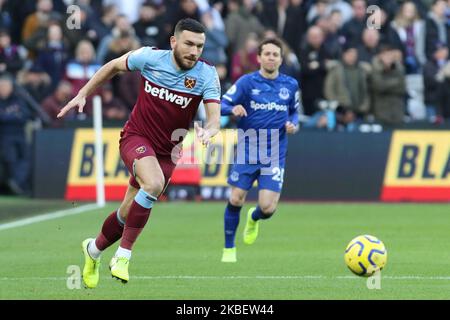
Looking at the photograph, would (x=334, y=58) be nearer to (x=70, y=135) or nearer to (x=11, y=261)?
(x=70, y=135)

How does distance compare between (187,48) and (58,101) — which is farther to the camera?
(58,101)

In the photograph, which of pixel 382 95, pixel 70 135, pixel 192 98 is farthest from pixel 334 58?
pixel 192 98

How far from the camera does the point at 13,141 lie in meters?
23.6

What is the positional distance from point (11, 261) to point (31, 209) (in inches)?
289

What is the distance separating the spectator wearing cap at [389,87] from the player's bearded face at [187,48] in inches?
493

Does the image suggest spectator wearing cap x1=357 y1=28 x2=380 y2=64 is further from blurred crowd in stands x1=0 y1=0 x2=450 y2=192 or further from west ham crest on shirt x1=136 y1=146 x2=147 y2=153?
west ham crest on shirt x1=136 y1=146 x2=147 y2=153

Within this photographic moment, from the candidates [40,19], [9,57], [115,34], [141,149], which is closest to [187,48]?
[141,149]

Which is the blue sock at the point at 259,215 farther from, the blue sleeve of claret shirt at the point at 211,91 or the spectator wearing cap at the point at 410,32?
the spectator wearing cap at the point at 410,32

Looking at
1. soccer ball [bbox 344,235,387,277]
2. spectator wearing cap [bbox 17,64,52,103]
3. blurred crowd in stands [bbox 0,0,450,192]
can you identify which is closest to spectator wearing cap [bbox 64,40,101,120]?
blurred crowd in stands [bbox 0,0,450,192]

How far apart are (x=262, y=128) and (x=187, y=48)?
Answer: 3413mm

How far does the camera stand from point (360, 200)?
2266cm

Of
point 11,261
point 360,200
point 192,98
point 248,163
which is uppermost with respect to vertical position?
point 192,98

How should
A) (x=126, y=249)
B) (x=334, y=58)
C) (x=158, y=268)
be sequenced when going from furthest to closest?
(x=334, y=58), (x=158, y=268), (x=126, y=249)

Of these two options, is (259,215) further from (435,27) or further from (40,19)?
(435,27)
